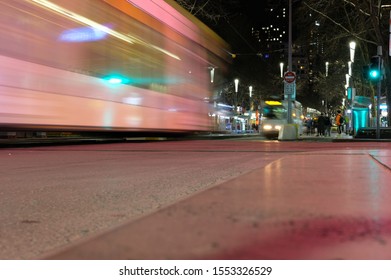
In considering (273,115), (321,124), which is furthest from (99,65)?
(321,124)

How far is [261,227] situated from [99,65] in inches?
432

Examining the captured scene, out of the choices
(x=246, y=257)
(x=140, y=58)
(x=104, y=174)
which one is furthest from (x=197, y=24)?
(x=246, y=257)

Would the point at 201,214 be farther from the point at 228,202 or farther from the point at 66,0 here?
the point at 66,0

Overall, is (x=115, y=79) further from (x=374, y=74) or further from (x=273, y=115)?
(x=273, y=115)

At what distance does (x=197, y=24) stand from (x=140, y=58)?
465cm

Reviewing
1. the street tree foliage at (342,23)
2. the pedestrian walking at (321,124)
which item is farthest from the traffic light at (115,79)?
the pedestrian walking at (321,124)

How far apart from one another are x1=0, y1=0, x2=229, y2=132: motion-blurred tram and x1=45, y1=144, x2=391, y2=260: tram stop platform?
24.7 feet

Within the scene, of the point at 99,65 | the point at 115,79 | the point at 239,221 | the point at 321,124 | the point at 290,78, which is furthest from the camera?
the point at 321,124

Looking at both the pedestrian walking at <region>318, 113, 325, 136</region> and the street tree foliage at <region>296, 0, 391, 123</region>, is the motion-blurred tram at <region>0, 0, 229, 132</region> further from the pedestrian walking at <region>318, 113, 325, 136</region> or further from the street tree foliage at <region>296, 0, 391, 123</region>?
the pedestrian walking at <region>318, 113, 325, 136</region>

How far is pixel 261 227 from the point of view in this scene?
304 centimetres

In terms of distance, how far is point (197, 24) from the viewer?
742 inches

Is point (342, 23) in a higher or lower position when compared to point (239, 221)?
higher

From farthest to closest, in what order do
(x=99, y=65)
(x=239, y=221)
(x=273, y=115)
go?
1. (x=273, y=115)
2. (x=99, y=65)
3. (x=239, y=221)

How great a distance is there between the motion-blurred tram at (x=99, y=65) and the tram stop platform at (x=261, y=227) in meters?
7.54
